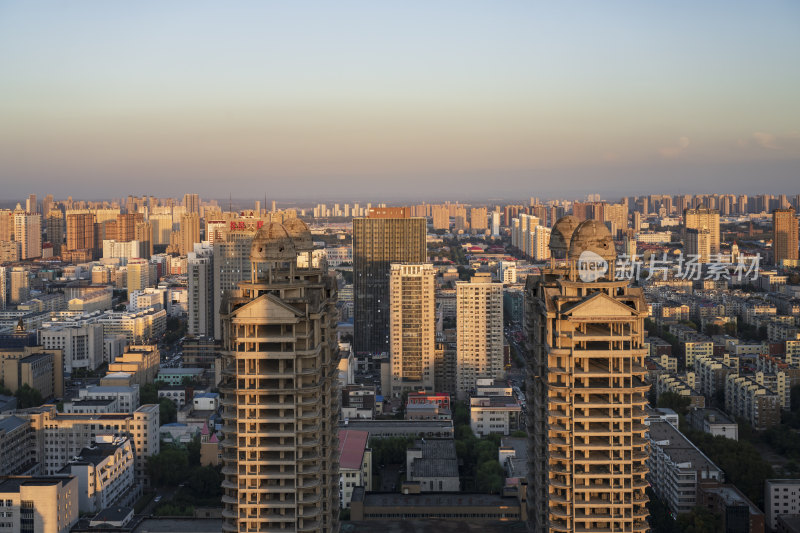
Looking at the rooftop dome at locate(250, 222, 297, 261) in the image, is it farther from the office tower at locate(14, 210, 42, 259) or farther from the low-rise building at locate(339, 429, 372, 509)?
the office tower at locate(14, 210, 42, 259)

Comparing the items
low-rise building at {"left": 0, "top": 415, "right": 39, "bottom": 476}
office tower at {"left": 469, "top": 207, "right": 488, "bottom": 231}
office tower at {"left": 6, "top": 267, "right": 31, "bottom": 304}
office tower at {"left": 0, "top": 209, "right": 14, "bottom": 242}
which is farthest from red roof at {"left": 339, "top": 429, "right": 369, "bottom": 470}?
office tower at {"left": 469, "top": 207, "right": 488, "bottom": 231}

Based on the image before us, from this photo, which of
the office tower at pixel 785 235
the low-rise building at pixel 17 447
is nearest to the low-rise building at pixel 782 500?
the low-rise building at pixel 17 447

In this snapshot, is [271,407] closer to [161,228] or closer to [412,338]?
[412,338]

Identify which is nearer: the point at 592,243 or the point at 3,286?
the point at 592,243

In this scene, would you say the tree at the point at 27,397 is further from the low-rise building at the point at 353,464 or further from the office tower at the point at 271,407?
the office tower at the point at 271,407

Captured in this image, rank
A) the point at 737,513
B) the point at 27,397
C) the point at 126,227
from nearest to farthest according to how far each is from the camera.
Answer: the point at 737,513 < the point at 27,397 < the point at 126,227

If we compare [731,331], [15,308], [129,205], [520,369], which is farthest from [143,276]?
[129,205]

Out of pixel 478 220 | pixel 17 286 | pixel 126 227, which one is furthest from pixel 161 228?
pixel 478 220
